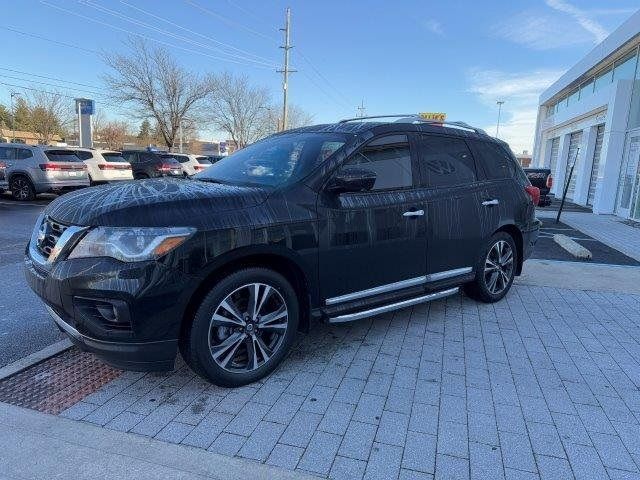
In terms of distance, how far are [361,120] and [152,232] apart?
8.18 feet

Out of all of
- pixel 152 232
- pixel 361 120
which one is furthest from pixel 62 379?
pixel 361 120

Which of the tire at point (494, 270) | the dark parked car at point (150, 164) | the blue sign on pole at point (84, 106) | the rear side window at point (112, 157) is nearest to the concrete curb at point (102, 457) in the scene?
the tire at point (494, 270)

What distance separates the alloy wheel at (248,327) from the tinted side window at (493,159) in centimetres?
282

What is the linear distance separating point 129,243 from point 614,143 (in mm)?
16977

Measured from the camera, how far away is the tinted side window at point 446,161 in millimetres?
4223

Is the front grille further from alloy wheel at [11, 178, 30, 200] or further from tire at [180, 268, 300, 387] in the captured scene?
alloy wheel at [11, 178, 30, 200]

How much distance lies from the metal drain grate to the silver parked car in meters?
12.1

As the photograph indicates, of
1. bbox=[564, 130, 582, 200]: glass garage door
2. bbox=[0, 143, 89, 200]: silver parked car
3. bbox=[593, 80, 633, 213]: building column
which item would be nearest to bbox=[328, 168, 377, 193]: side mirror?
bbox=[0, 143, 89, 200]: silver parked car

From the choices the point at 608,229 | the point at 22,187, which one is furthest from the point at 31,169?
the point at 608,229

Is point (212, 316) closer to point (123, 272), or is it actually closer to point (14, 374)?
point (123, 272)

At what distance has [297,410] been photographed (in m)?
2.93

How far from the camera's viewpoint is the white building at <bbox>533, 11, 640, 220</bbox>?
48.3 ft

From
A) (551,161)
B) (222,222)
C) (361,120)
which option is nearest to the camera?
(222,222)

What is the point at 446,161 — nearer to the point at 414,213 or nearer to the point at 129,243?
the point at 414,213
